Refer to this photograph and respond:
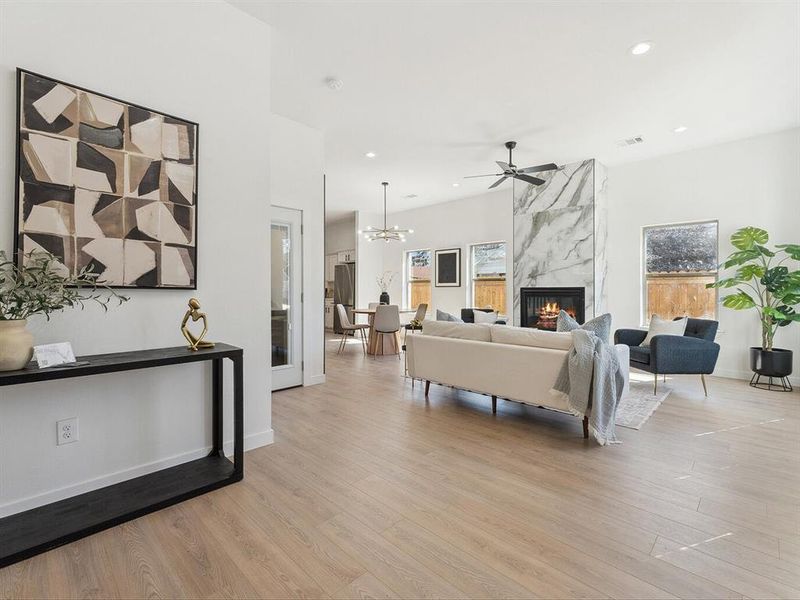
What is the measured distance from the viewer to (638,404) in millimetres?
4012

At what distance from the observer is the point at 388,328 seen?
23.0 feet

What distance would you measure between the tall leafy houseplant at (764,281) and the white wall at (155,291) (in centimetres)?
551

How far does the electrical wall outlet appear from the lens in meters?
2.08

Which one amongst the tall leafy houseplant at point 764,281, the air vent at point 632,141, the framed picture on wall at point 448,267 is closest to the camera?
the tall leafy houseplant at point 764,281

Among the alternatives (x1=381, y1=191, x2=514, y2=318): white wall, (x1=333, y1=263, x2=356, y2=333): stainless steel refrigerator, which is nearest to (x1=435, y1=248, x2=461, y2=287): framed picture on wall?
(x1=381, y1=191, x2=514, y2=318): white wall

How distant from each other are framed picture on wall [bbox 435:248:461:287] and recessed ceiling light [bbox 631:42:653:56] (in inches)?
212

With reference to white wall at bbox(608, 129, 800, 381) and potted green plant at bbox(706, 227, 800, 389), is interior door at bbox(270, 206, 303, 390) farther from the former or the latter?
potted green plant at bbox(706, 227, 800, 389)

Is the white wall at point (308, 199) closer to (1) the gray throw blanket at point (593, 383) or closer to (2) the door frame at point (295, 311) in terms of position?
(2) the door frame at point (295, 311)

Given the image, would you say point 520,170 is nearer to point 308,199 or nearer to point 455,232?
point 308,199

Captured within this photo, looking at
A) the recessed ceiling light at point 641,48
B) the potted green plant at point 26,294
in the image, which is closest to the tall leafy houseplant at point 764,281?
the recessed ceiling light at point 641,48

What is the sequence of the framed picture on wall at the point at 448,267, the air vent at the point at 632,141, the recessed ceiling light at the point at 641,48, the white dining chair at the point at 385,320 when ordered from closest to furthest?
the recessed ceiling light at the point at 641,48 → the air vent at the point at 632,141 → the white dining chair at the point at 385,320 → the framed picture on wall at the point at 448,267

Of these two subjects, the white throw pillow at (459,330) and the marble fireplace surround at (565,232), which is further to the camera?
the marble fireplace surround at (565,232)

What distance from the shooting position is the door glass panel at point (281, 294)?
4.51 meters

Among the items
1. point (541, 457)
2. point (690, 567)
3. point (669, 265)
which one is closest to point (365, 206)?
point (669, 265)
